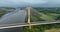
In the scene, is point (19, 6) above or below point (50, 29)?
above

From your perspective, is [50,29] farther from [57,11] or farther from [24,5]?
[24,5]

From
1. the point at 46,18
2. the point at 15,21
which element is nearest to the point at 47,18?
the point at 46,18

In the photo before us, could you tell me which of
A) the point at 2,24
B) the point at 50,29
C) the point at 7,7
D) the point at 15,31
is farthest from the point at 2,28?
the point at 50,29

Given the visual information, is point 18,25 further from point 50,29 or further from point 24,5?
point 50,29

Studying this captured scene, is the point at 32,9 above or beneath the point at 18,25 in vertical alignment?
above

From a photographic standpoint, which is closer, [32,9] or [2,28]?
[2,28]

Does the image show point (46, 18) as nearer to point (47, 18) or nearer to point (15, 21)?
point (47, 18)

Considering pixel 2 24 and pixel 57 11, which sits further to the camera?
pixel 57 11

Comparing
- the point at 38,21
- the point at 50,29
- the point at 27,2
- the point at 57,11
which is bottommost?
the point at 50,29

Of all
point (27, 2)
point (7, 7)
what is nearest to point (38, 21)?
point (27, 2)
